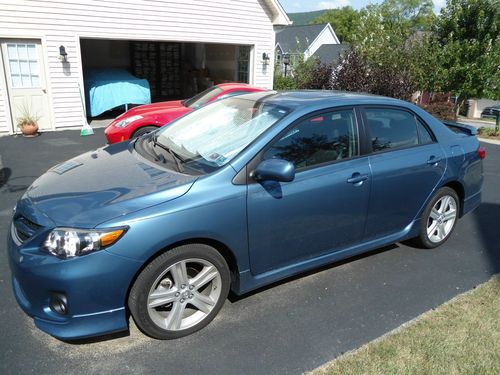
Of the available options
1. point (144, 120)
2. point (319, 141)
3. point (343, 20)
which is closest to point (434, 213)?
point (319, 141)

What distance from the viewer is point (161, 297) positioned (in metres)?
2.73

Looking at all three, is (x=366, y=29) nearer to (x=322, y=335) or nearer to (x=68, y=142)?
(x=68, y=142)

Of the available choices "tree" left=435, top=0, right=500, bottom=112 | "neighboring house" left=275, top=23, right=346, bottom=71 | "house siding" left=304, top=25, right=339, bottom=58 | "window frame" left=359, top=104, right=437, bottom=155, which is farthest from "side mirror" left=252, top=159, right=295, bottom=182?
"house siding" left=304, top=25, right=339, bottom=58

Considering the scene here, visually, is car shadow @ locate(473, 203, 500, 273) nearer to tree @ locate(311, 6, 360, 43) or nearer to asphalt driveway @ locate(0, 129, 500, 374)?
asphalt driveway @ locate(0, 129, 500, 374)

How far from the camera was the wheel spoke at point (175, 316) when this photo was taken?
2811 millimetres

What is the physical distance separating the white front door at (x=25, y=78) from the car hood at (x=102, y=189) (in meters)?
8.21

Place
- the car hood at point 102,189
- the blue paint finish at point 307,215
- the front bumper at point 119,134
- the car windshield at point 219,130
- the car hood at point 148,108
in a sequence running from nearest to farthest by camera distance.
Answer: the car hood at point 102,189 → the blue paint finish at point 307,215 → the car windshield at point 219,130 → the front bumper at point 119,134 → the car hood at point 148,108

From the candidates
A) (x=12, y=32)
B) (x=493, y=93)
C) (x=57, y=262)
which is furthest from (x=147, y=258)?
(x=493, y=93)

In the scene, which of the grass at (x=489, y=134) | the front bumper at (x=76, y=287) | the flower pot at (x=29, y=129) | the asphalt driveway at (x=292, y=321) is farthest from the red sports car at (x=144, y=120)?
the grass at (x=489, y=134)

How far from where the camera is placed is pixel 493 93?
1385 centimetres

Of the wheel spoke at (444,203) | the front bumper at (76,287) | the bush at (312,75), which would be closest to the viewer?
the front bumper at (76,287)

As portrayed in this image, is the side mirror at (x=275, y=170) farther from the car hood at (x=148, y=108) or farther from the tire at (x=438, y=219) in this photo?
the car hood at (x=148, y=108)

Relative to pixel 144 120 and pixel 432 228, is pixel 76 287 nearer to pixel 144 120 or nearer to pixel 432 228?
pixel 432 228

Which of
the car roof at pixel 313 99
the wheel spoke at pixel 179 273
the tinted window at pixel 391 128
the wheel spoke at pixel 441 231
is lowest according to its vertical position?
the wheel spoke at pixel 441 231
